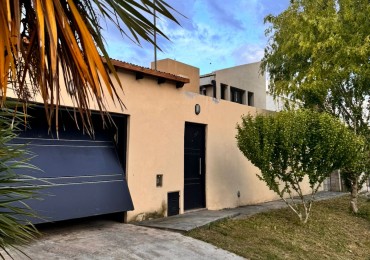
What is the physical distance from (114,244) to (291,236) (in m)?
4.10

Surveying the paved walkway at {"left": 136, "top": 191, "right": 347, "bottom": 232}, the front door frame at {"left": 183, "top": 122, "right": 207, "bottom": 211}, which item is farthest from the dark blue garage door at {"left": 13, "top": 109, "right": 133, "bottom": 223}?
the front door frame at {"left": 183, "top": 122, "right": 207, "bottom": 211}

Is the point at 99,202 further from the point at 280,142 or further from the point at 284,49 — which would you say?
the point at 284,49

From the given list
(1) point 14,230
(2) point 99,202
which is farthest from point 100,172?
(1) point 14,230

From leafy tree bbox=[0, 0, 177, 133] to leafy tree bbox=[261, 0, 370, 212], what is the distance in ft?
29.8

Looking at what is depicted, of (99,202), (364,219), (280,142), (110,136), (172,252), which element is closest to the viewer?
(172,252)

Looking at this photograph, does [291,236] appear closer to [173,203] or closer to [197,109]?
[173,203]

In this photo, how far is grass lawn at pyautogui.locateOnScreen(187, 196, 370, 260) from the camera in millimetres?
7416

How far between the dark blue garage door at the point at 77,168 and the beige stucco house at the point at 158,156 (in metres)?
0.02

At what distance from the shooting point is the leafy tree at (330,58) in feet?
35.2

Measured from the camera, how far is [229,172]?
1140cm

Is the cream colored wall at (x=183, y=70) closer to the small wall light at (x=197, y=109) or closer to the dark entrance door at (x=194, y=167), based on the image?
the small wall light at (x=197, y=109)

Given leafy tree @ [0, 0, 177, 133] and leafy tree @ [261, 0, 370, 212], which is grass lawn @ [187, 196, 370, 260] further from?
leafy tree @ [0, 0, 177, 133]

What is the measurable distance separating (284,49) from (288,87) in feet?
3.86

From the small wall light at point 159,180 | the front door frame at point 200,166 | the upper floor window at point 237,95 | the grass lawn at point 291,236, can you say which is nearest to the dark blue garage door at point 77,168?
the small wall light at point 159,180
